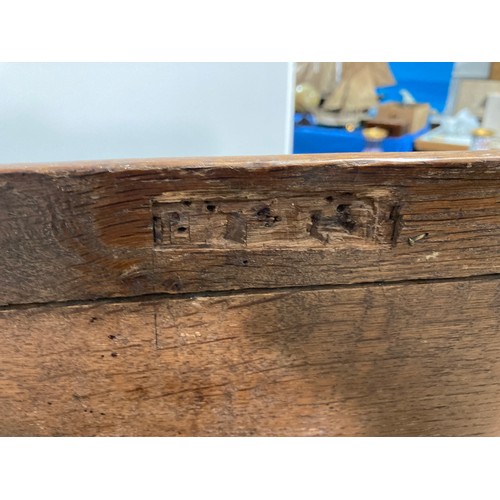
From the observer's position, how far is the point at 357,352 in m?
0.50

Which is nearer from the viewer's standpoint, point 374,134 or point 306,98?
point 374,134

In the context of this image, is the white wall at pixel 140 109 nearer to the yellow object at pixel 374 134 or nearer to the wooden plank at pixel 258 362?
the wooden plank at pixel 258 362

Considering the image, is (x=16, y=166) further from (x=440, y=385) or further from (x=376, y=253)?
(x=440, y=385)

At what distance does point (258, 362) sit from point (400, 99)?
1.80 metres

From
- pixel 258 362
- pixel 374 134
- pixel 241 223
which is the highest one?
pixel 241 223

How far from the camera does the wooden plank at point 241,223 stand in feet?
1.34

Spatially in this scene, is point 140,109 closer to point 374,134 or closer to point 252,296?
point 252,296

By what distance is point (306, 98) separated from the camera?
193 cm

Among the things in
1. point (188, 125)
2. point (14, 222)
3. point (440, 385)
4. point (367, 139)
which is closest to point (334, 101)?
point (367, 139)

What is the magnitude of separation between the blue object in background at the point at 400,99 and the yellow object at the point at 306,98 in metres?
0.15

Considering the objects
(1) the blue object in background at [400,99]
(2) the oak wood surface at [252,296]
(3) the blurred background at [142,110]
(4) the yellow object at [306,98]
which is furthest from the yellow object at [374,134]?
Answer: (2) the oak wood surface at [252,296]

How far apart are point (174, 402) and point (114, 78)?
0.36m

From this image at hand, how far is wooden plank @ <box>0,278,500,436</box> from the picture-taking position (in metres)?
0.47

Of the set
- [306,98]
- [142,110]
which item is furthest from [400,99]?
[142,110]
